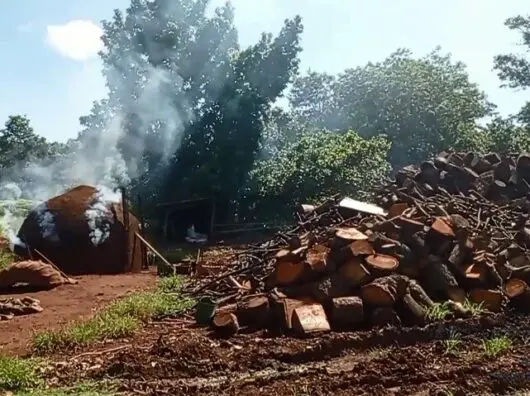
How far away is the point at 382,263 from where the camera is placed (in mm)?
7238

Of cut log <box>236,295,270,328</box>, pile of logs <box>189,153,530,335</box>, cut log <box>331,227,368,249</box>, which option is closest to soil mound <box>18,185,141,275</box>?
pile of logs <box>189,153,530,335</box>

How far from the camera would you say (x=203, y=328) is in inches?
276

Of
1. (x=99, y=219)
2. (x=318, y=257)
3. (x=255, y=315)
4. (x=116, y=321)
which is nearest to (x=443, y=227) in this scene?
(x=318, y=257)

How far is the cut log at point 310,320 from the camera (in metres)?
6.38

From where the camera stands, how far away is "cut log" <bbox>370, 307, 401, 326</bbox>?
257 inches

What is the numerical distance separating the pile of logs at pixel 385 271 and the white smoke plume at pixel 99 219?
3930mm

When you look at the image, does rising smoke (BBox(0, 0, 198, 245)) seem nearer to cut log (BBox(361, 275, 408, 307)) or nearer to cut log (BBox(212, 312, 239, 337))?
cut log (BBox(212, 312, 239, 337))

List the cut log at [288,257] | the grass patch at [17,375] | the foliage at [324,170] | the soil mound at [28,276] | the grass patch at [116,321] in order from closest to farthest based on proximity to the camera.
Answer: the grass patch at [17,375]
the grass patch at [116,321]
the cut log at [288,257]
the soil mound at [28,276]
the foliage at [324,170]

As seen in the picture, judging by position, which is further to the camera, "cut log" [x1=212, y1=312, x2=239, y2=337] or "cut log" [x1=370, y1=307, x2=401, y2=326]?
"cut log" [x1=212, y1=312, x2=239, y2=337]

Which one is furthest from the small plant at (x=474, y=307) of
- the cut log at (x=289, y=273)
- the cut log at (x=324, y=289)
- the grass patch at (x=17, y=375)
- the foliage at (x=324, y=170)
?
the foliage at (x=324, y=170)

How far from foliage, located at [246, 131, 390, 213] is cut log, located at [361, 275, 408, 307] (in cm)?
1151

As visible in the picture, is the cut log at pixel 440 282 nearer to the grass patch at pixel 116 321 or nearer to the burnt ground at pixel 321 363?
the burnt ground at pixel 321 363

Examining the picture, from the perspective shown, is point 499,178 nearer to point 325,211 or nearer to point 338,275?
point 325,211

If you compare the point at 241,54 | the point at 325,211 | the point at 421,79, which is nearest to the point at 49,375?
the point at 325,211
